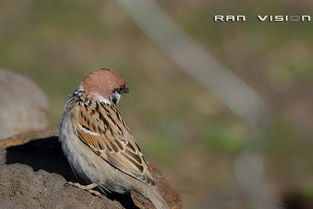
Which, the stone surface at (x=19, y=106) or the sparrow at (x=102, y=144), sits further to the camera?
the stone surface at (x=19, y=106)

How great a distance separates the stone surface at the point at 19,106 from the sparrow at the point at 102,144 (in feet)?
2.58

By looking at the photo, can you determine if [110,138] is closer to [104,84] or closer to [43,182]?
[104,84]

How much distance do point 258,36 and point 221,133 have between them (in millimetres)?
2412

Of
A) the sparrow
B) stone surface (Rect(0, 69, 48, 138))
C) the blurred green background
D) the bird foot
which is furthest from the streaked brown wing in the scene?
the blurred green background

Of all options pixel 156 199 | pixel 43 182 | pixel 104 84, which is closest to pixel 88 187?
pixel 43 182

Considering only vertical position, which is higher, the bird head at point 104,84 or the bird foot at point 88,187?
the bird head at point 104,84

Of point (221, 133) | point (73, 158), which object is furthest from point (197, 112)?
point (73, 158)

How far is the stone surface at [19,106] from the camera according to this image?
708cm

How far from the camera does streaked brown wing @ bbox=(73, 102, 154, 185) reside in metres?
5.94

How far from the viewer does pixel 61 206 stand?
5.45 metres

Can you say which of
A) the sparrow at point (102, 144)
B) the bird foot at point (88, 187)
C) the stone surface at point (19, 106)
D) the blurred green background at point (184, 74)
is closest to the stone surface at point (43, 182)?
the bird foot at point (88, 187)

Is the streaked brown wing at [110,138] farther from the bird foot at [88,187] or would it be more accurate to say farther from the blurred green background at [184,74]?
the blurred green background at [184,74]

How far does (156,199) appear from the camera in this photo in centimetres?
579

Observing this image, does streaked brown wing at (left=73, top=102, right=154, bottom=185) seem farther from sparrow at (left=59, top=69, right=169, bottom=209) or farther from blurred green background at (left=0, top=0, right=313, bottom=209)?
blurred green background at (left=0, top=0, right=313, bottom=209)
